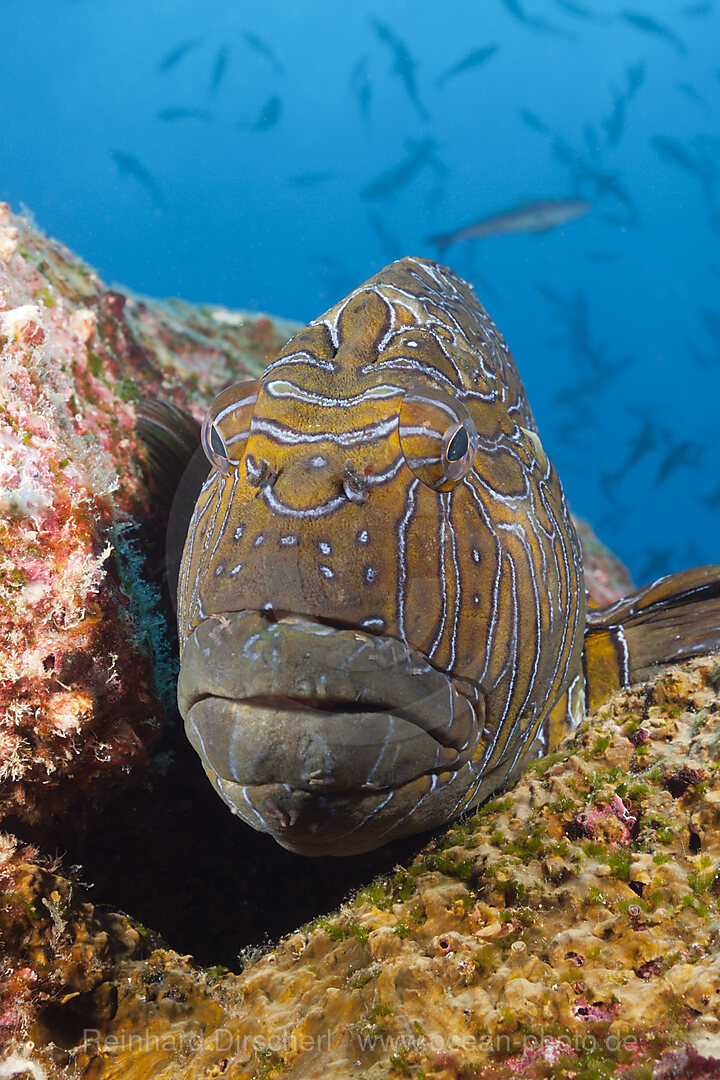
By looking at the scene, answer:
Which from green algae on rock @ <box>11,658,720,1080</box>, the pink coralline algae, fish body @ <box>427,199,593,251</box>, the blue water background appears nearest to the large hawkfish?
green algae on rock @ <box>11,658,720,1080</box>

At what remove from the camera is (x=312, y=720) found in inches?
77.9

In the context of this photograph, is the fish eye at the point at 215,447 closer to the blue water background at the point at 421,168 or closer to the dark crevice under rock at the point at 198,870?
the dark crevice under rock at the point at 198,870

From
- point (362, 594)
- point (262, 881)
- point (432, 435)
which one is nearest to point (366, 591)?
point (362, 594)

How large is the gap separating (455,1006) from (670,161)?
53.9m

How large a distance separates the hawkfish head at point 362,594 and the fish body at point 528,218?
49.1ft

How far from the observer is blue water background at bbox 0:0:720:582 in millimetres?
44156

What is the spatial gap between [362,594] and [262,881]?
277cm

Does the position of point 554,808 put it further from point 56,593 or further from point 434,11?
point 434,11

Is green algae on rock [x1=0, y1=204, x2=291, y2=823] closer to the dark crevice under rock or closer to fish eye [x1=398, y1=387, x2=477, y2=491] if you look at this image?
the dark crevice under rock

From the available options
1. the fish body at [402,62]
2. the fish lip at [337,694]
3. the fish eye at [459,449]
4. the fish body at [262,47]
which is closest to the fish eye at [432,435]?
the fish eye at [459,449]

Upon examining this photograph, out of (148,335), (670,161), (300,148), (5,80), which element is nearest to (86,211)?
(5,80)

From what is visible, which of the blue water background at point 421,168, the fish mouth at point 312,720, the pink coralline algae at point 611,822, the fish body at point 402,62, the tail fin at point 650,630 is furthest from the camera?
the blue water background at point 421,168

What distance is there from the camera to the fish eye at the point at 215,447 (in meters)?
2.63

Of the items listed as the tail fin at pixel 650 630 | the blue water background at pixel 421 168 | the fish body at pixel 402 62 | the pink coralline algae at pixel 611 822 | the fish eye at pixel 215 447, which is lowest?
the pink coralline algae at pixel 611 822
